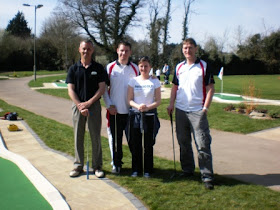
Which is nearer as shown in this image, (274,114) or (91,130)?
(91,130)

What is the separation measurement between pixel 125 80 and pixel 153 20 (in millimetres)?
36617

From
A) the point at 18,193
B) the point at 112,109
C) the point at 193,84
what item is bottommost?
the point at 18,193

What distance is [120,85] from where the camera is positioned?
4430 millimetres

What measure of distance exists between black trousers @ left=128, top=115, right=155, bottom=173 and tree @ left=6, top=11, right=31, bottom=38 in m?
70.4

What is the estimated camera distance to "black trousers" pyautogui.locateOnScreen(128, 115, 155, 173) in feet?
14.2

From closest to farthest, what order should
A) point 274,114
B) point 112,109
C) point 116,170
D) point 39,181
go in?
1. point 39,181
2. point 112,109
3. point 116,170
4. point 274,114

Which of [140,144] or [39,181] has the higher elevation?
[140,144]

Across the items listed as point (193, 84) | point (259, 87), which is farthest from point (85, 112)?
point (259, 87)

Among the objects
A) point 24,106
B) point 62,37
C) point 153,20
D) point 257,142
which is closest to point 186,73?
point 257,142

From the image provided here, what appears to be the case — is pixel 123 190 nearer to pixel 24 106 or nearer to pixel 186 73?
pixel 186 73

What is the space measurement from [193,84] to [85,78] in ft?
5.04

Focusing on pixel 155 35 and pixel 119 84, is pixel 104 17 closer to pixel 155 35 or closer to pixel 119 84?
pixel 155 35

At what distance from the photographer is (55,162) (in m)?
5.17

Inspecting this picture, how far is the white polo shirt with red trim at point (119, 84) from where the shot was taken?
14.5 ft
